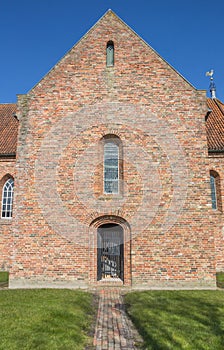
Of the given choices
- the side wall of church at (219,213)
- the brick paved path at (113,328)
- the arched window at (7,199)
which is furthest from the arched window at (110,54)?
the brick paved path at (113,328)

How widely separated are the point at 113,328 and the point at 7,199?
40.7 ft

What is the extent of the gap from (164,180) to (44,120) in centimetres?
607

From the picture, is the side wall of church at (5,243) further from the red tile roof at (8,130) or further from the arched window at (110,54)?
the arched window at (110,54)

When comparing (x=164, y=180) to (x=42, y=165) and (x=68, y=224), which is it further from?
(x=42, y=165)

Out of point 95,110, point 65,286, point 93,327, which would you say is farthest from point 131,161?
point 93,327

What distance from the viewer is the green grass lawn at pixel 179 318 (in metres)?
5.93

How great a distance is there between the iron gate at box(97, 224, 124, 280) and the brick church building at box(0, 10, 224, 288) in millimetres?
56

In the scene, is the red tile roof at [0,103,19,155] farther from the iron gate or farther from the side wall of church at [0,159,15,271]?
the iron gate

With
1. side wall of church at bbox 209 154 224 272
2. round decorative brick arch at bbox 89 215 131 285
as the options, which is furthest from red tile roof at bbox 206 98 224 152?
round decorative brick arch at bbox 89 215 131 285

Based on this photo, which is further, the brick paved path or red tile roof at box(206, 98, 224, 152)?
red tile roof at box(206, 98, 224, 152)

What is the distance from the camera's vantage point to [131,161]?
41.8ft

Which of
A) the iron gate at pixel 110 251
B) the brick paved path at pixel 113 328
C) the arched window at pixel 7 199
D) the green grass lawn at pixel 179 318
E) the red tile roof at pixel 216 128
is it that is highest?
the red tile roof at pixel 216 128

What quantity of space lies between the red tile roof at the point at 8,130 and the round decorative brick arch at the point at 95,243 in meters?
7.90

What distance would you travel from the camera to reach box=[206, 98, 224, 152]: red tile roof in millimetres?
16703
